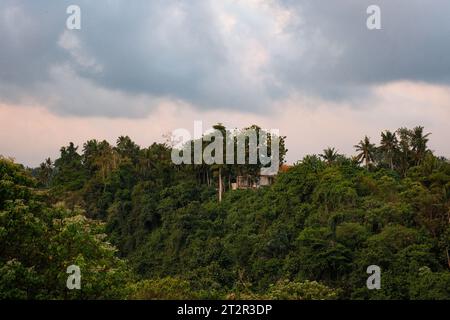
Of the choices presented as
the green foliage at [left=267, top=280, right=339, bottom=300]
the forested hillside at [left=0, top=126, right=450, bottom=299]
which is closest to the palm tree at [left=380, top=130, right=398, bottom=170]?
the forested hillside at [left=0, top=126, right=450, bottom=299]

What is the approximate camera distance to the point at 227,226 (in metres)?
39.6

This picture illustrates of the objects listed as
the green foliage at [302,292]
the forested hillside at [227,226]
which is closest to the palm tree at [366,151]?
the forested hillside at [227,226]

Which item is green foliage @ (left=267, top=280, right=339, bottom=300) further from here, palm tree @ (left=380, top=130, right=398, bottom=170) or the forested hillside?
palm tree @ (left=380, top=130, right=398, bottom=170)

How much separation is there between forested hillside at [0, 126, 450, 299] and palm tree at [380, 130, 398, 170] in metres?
0.07

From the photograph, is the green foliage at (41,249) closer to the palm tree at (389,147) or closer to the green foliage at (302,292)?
the green foliage at (302,292)

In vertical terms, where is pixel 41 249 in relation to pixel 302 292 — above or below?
above

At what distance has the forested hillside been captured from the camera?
44.2 feet

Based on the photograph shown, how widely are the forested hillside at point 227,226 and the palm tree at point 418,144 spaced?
0.29 ft

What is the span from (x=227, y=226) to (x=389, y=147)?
1193 centimetres

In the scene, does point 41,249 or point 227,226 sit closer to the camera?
point 41,249

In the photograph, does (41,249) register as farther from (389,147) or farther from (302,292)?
(389,147)

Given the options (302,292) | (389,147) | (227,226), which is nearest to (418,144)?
(389,147)

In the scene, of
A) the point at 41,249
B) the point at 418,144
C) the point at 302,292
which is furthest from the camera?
the point at 418,144

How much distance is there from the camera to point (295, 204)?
36.5 metres
